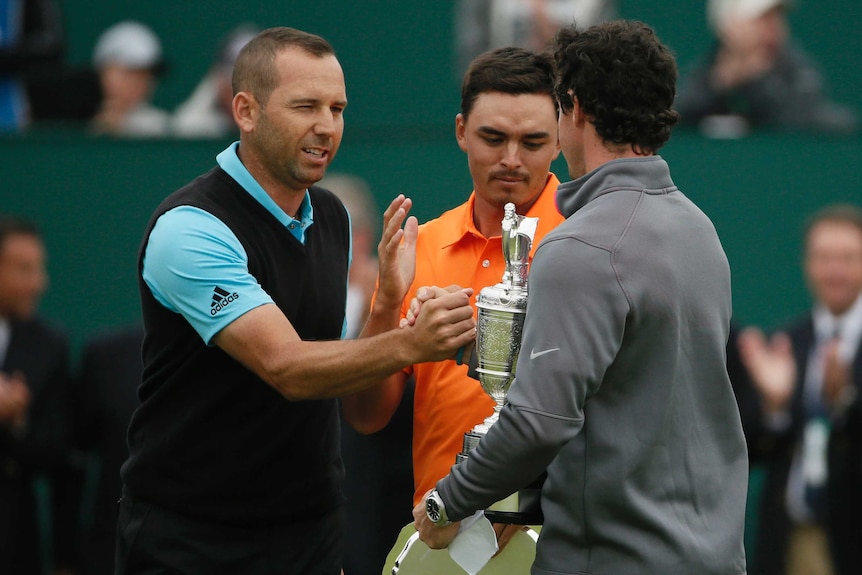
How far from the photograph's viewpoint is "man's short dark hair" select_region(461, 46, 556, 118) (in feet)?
11.8

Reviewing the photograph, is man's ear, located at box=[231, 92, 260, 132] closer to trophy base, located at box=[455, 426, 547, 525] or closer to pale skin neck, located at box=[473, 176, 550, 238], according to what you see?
pale skin neck, located at box=[473, 176, 550, 238]

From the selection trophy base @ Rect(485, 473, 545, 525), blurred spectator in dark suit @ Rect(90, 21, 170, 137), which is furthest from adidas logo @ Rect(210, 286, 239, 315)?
blurred spectator in dark suit @ Rect(90, 21, 170, 137)

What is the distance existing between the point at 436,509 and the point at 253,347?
0.59 metres

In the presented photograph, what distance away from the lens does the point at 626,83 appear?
2.82 metres

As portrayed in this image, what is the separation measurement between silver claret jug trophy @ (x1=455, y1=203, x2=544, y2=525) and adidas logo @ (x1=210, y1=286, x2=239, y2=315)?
1.96ft

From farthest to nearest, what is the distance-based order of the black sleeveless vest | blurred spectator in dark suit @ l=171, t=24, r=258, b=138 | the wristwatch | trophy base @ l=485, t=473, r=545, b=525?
blurred spectator in dark suit @ l=171, t=24, r=258, b=138 < the black sleeveless vest < trophy base @ l=485, t=473, r=545, b=525 < the wristwatch

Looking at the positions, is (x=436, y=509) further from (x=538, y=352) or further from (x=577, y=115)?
(x=577, y=115)

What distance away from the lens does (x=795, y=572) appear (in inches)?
234

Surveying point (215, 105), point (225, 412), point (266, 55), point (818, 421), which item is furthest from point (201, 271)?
point (215, 105)

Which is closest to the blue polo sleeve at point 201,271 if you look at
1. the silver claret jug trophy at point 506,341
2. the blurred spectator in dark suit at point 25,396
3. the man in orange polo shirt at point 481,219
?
the silver claret jug trophy at point 506,341

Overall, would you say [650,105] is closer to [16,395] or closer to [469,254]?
[469,254]

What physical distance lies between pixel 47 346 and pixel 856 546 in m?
3.90

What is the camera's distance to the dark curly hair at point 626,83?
111 inches

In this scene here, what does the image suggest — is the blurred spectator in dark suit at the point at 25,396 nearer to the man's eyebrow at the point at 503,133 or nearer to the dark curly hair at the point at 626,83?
the man's eyebrow at the point at 503,133
